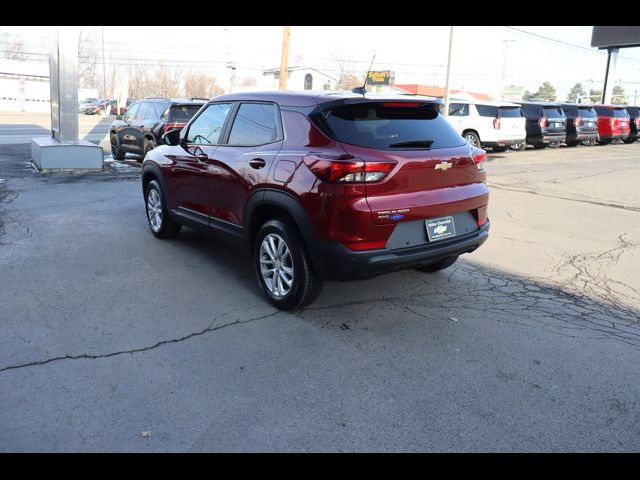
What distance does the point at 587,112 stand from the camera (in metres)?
23.3

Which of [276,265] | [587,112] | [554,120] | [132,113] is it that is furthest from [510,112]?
[276,265]

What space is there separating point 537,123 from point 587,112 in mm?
4105

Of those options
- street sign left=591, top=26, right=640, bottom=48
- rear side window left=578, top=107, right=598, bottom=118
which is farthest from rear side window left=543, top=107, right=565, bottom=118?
street sign left=591, top=26, right=640, bottom=48

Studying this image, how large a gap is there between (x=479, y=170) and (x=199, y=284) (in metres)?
2.78

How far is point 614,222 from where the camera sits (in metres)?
8.36

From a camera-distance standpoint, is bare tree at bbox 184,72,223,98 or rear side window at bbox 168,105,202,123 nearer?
rear side window at bbox 168,105,202,123

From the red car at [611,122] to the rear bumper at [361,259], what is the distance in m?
24.4

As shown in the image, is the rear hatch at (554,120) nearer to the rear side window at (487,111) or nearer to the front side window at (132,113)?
the rear side window at (487,111)

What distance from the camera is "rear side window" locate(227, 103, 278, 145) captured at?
15.7 feet

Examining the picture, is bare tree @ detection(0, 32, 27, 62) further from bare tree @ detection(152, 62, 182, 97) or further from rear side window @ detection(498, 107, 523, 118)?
rear side window @ detection(498, 107, 523, 118)

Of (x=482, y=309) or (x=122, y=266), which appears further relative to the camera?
(x=122, y=266)

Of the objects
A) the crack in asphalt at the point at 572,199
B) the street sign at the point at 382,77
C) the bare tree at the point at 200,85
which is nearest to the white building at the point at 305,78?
the bare tree at the point at 200,85
